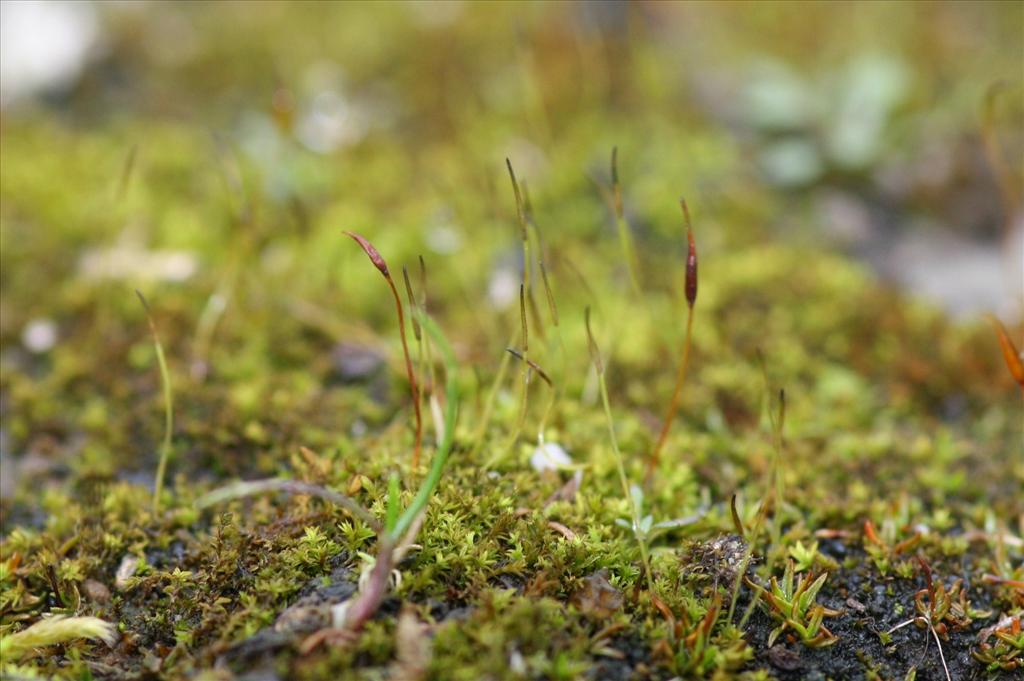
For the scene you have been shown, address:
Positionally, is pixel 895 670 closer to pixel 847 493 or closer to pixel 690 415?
pixel 847 493

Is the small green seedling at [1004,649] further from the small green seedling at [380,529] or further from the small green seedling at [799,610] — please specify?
the small green seedling at [380,529]

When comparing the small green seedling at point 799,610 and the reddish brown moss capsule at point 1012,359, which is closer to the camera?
the small green seedling at point 799,610

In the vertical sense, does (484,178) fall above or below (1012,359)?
above

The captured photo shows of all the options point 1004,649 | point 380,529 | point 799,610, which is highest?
point 380,529

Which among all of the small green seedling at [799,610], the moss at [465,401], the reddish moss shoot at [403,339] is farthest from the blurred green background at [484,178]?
the small green seedling at [799,610]

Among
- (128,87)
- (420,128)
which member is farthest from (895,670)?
(128,87)

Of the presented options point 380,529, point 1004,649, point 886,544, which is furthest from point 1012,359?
point 380,529

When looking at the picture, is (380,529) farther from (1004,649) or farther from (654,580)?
(1004,649)

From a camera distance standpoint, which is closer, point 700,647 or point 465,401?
point 700,647

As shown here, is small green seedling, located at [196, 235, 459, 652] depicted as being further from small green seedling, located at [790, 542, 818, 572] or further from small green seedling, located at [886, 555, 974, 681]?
small green seedling, located at [886, 555, 974, 681]
